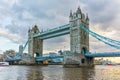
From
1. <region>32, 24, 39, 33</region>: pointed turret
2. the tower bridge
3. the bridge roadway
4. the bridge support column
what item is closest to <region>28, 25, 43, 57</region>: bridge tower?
the bridge support column

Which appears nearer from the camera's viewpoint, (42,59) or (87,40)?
(87,40)

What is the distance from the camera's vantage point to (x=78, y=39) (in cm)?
9394

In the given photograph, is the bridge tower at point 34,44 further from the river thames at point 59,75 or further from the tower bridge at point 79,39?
the river thames at point 59,75

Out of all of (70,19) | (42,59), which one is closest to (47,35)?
(42,59)

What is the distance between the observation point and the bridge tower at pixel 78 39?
87.8 meters

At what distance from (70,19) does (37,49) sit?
4808cm

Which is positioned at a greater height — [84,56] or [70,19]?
[70,19]

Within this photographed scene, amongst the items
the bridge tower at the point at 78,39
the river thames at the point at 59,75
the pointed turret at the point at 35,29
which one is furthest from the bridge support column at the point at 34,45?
the river thames at the point at 59,75

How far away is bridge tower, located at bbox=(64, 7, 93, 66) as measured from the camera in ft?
A: 288

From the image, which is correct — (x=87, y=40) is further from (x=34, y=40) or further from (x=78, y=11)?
(x=34, y=40)

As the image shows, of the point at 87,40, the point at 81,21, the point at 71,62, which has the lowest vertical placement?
the point at 71,62

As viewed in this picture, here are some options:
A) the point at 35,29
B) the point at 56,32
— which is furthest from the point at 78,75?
the point at 35,29

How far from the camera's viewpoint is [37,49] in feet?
458

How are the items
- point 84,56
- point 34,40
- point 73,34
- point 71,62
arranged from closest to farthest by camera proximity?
point 71,62 < point 84,56 < point 73,34 < point 34,40
